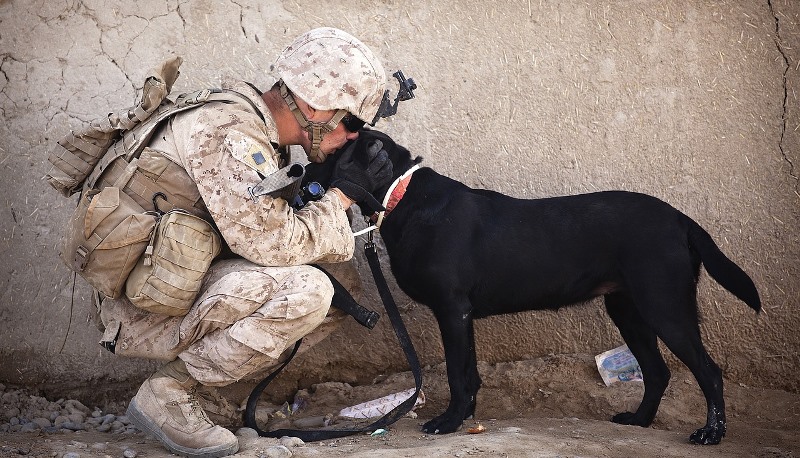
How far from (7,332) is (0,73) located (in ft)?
4.16

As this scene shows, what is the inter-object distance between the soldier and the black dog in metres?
0.35

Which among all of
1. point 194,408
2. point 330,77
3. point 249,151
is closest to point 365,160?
point 330,77

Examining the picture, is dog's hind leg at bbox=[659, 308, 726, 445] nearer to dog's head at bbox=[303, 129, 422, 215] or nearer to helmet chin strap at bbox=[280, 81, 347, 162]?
dog's head at bbox=[303, 129, 422, 215]

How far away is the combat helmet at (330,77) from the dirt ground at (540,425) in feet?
4.34

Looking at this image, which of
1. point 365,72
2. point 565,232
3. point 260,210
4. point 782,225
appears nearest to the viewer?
point 260,210

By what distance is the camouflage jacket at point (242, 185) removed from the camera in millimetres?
3225

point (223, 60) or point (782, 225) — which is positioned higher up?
point (223, 60)

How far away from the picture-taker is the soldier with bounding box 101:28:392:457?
326cm

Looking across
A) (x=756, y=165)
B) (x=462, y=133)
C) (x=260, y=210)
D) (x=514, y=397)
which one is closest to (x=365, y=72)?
(x=260, y=210)

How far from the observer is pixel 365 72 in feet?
11.6

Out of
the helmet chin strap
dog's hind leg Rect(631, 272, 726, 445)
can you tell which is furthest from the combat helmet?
dog's hind leg Rect(631, 272, 726, 445)

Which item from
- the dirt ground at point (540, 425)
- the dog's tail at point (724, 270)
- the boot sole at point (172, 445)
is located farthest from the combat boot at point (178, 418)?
the dog's tail at point (724, 270)

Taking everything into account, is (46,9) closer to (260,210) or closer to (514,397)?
(260,210)

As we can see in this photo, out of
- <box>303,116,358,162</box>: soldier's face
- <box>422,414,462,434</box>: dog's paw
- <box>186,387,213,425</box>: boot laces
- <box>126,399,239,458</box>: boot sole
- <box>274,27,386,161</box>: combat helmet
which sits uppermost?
<box>274,27,386,161</box>: combat helmet
